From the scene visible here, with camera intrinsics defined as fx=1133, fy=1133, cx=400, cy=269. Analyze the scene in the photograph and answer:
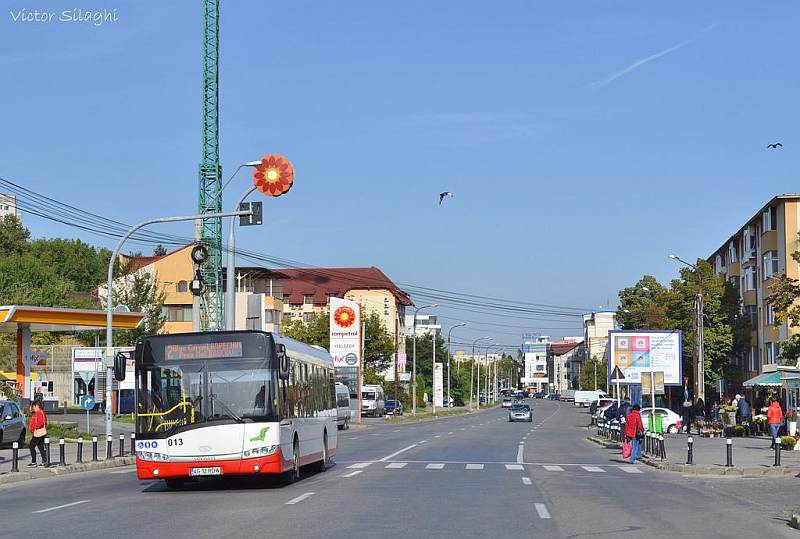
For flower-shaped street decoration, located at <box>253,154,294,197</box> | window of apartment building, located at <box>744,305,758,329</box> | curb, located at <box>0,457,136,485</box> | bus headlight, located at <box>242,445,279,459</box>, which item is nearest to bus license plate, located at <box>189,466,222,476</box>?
bus headlight, located at <box>242,445,279,459</box>

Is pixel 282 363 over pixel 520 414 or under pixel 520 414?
over

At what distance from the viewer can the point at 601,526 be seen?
1489cm

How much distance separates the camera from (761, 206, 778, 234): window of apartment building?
71.9 meters

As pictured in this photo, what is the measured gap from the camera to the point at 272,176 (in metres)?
30.1

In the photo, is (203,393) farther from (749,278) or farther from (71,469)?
(749,278)

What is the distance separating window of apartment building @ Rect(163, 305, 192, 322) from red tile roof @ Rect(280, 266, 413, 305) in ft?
153

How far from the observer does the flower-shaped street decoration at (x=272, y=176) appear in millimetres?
30297

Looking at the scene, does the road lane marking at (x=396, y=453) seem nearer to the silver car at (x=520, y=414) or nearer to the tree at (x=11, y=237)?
the silver car at (x=520, y=414)

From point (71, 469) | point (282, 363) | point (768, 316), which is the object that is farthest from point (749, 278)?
point (282, 363)

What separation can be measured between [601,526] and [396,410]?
78.2 m

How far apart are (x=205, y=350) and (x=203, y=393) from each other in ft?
2.60

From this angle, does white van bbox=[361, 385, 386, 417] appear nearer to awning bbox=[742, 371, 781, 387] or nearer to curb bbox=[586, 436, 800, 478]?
awning bbox=[742, 371, 781, 387]

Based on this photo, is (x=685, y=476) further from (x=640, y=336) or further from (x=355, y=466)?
(x=640, y=336)

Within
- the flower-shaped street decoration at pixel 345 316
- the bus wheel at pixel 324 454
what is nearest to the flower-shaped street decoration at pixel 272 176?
the bus wheel at pixel 324 454
